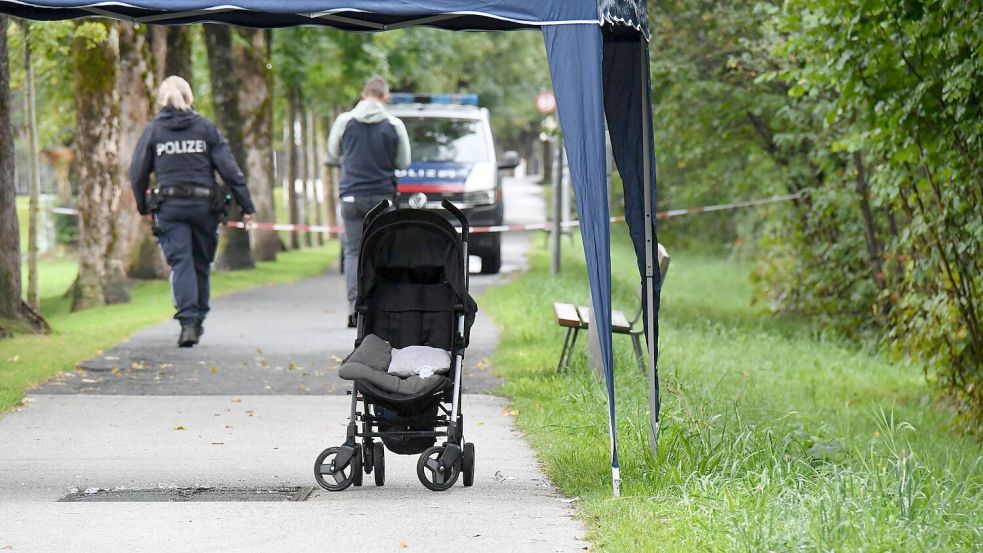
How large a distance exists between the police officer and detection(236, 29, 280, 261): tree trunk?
13.5m

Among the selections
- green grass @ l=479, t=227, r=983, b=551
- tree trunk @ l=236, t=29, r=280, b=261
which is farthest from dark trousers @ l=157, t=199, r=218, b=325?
tree trunk @ l=236, t=29, r=280, b=261

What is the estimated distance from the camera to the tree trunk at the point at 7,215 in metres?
14.1

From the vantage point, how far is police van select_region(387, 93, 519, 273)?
22567mm

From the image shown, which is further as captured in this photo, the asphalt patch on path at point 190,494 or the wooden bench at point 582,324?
the wooden bench at point 582,324

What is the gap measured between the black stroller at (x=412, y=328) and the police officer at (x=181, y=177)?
5.27 meters

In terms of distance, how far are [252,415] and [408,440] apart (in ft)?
8.67

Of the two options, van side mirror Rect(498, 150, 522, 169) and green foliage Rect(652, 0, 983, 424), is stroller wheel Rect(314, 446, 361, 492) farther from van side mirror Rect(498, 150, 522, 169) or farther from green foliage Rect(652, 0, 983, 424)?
van side mirror Rect(498, 150, 522, 169)

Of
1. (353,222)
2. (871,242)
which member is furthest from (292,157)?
(353,222)

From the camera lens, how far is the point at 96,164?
60.8 feet

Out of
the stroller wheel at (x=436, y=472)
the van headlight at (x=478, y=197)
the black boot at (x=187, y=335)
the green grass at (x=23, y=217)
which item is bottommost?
the green grass at (x=23, y=217)

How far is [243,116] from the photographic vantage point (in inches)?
1053

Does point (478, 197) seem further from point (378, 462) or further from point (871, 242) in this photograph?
point (378, 462)

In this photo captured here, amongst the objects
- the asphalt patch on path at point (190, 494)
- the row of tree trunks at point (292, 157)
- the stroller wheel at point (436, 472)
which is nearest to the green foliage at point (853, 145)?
the stroller wheel at point (436, 472)

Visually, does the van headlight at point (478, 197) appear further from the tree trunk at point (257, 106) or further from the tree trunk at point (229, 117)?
the tree trunk at point (257, 106)
